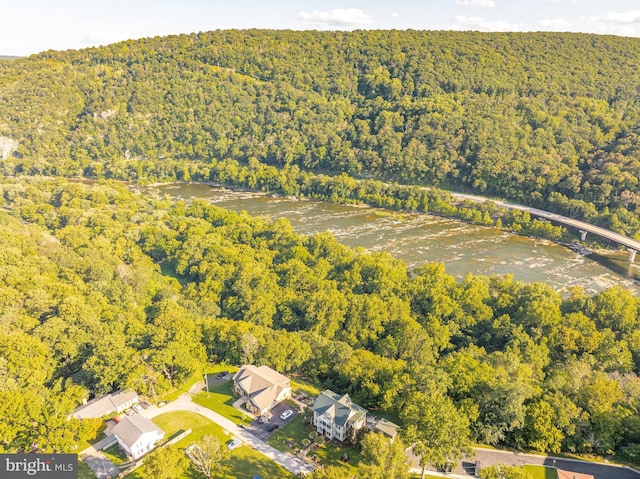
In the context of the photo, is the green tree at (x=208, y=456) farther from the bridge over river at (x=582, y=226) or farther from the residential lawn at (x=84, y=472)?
the bridge over river at (x=582, y=226)

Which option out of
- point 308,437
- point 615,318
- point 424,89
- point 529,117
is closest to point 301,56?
point 424,89

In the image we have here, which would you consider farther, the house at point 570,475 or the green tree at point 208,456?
the green tree at point 208,456

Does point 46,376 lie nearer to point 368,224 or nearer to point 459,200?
point 368,224

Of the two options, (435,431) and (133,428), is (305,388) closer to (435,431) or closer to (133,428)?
(435,431)

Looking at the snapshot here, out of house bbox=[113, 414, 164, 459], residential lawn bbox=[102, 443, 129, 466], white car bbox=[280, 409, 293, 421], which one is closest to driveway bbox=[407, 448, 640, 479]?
white car bbox=[280, 409, 293, 421]

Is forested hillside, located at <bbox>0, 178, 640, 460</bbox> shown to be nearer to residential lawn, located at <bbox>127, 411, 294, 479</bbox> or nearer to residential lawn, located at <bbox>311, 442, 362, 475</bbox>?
residential lawn, located at <bbox>127, 411, 294, 479</bbox>

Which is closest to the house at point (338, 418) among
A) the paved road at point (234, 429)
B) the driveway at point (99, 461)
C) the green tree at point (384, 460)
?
the paved road at point (234, 429)

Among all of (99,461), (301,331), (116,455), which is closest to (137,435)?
(116,455)
